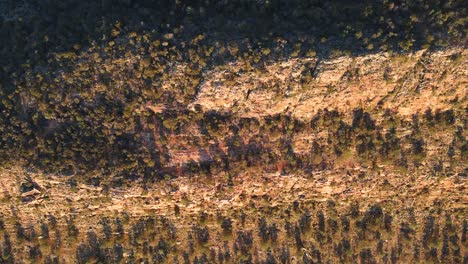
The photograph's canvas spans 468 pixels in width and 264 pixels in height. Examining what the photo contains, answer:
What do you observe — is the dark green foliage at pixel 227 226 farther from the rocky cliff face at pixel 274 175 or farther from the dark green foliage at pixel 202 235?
the dark green foliage at pixel 202 235

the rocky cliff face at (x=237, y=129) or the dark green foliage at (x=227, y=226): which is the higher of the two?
the rocky cliff face at (x=237, y=129)

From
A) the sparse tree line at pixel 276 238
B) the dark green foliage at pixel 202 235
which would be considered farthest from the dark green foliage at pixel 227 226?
the dark green foliage at pixel 202 235

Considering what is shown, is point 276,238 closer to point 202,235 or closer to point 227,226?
point 227,226

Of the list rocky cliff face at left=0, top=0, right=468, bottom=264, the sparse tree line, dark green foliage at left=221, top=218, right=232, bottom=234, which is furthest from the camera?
the sparse tree line

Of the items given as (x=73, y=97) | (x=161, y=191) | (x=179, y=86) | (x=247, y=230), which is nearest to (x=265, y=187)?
(x=247, y=230)

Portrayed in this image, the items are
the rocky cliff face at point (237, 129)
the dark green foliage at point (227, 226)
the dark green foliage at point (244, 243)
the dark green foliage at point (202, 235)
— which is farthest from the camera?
the dark green foliage at point (244, 243)

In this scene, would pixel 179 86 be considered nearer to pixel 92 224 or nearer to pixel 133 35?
pixel 133 35

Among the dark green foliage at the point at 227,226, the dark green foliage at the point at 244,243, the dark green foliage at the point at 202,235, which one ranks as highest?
the dark green foliage at the point at 227,226

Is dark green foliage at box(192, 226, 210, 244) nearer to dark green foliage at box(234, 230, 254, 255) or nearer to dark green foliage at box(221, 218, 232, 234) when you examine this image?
dark green foliage at box(221, 218, 232, 234)

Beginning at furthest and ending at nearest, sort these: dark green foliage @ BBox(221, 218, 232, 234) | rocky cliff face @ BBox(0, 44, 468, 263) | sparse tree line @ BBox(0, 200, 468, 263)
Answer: sparse tree line @ BBox(0, 200, 468, 263), dark green foliage @ BBox(221, 218, 232, 234), rocky cliff face @ BBox(0, 44, 468, 263)

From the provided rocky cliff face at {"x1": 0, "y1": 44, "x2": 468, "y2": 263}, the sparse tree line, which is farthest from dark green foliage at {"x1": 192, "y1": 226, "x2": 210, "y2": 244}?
rocky cliff face at {"x1": 0, "y1": 44, "x2": 468, "y2": 263}

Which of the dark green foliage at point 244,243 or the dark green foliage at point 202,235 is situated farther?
the dark green foliage at point 244,243

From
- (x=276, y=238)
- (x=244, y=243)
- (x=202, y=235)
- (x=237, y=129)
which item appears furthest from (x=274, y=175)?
(x=202, y=235)
